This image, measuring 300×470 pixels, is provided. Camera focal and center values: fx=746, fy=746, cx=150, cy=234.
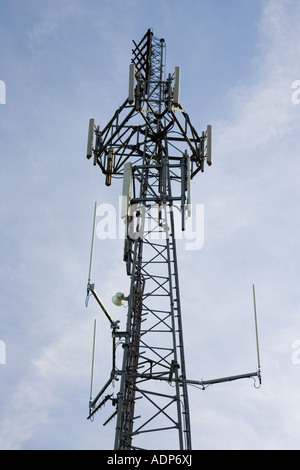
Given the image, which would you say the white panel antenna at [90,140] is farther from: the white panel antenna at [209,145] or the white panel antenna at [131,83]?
the white panel antenna at [209,145]

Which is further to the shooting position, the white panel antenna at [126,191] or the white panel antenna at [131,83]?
the white panel antenna at [131,83]

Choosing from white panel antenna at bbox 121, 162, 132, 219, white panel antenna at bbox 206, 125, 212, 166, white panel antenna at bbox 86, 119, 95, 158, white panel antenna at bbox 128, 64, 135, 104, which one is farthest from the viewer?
white panel antenna at bbox 206, 125, 212, 166

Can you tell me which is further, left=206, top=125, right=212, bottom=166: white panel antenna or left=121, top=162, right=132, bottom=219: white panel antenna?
left=206, top=125, right=212, bottom=166: white panel antenna

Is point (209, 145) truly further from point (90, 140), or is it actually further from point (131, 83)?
point (90, 140)

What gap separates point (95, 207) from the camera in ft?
82.4

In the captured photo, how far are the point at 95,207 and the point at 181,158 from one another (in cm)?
367

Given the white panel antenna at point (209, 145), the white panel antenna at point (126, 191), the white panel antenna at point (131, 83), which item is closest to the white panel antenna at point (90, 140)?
the white panel antenna at point (126, 191)

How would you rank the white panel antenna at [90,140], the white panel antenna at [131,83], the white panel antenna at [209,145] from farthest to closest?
the white panel antenna at [209,145] → the white panel antenna at [90,140] → the white panel antenna at [131,83]

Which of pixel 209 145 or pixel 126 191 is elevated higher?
pixel 209 145

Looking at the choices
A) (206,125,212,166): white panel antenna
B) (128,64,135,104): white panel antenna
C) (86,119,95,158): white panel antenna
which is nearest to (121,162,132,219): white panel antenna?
(86,119,95,158): white panel antenna

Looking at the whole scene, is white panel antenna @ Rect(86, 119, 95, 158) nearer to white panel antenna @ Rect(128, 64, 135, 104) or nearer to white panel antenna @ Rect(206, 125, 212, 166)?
white panel antenna @ Rect(128, 64, 135, 104)

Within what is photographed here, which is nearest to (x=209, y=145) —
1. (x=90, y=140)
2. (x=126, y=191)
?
(x=126, y=191)
